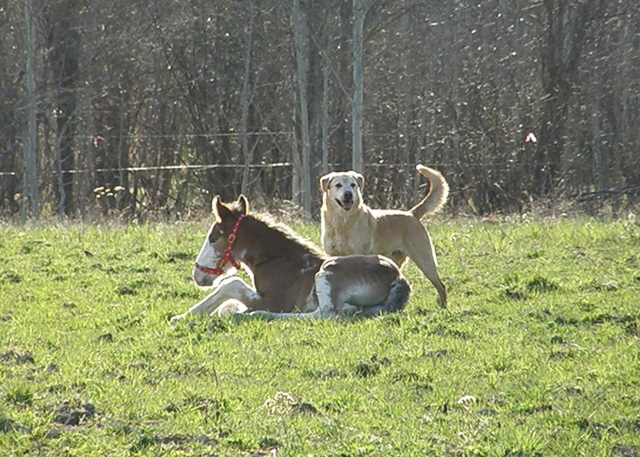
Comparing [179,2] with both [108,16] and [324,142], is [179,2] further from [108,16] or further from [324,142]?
[324,142]

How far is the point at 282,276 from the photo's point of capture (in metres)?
10.3

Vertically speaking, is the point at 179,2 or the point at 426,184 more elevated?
the point at 179,2

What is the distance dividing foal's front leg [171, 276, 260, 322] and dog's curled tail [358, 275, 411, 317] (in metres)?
1.10

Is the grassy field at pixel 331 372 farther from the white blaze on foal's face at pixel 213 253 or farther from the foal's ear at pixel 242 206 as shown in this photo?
the foal's ear at pixel 242 206

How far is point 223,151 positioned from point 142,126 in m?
2.15

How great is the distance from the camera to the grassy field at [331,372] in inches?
233

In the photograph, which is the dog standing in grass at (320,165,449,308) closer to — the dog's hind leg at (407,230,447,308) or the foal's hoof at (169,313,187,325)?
the dog's hind leg at (407,230,447,308)

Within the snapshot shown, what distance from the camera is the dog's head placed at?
11828mm

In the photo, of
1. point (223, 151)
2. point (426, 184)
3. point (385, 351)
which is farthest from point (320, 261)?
point (223, 151)

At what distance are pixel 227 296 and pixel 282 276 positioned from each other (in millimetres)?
536

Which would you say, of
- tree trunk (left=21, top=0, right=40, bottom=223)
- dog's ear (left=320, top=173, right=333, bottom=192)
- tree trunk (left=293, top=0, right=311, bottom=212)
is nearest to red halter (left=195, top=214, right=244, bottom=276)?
dog's ear (left=320, top=173, right=333, bottom=192)

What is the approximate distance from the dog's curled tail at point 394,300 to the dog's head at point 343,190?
6.51 feet

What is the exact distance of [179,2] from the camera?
85.4ft

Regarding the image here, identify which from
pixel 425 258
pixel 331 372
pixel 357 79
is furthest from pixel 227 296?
pixel 357 79
